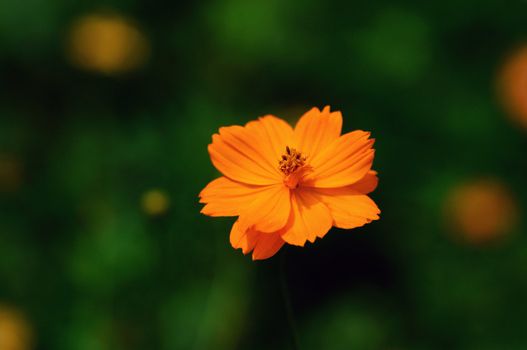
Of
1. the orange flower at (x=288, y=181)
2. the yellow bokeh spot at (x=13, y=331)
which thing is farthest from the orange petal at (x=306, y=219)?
the yellow bokeh spot at (x=13, y=331)

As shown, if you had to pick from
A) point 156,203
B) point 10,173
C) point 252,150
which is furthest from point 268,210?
point 10,173

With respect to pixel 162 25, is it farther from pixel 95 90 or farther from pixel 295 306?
pixel 295 306

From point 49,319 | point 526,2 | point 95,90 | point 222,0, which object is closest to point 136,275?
point 49,319

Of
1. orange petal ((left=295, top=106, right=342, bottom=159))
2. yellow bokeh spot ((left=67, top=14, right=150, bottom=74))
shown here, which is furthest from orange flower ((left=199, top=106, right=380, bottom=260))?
yellow bokeh spot ((left=67, top=14, right=150, bottom=74))

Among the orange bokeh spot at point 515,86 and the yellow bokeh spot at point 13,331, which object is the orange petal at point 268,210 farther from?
the orange bokeh spot at point 515,86

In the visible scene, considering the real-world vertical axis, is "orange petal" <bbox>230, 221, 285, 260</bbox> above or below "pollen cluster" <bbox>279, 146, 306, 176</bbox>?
below

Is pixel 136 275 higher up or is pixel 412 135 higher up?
pixel 412 135

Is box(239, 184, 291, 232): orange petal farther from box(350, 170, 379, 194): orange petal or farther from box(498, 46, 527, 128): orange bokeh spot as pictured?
box(498, 46, 527, 128): orange bokeh spot
